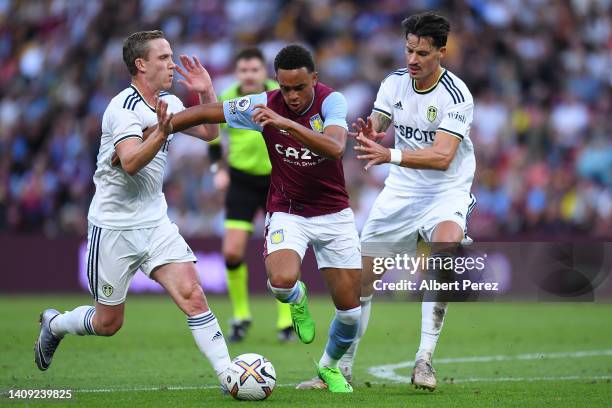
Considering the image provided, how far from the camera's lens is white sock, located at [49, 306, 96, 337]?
841 centimetres

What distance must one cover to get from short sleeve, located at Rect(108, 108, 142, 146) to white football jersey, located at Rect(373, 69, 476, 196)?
212cm

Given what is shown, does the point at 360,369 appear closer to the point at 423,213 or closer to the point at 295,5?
the point at 423,213

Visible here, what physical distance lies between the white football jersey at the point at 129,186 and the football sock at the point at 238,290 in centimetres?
434

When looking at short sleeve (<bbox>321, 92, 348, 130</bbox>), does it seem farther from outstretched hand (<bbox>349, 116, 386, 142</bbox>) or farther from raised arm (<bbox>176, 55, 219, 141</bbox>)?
raised arm (<bbox>176, 55, 219, 141</bbox>)

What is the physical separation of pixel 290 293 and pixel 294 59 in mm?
1767

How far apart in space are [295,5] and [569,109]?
19.2 ft

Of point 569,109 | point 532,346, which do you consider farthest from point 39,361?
point 569,109

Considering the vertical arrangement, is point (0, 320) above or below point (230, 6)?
below

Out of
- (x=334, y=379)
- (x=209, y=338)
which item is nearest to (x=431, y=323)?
(x=334, y=379)

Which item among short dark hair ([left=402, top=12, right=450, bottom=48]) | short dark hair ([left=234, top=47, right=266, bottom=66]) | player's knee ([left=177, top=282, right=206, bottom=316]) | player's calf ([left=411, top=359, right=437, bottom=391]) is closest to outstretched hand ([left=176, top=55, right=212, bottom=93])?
player's knee ([left=177, top=282, right=206, bottom=316])

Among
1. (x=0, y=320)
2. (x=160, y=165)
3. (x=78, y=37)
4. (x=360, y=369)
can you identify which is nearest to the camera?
(x=160, y=165)

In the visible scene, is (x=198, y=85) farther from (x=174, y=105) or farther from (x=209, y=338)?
(x=209, y=338)

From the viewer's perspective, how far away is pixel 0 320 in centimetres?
1459

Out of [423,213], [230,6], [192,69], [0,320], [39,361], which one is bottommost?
[0,320]
